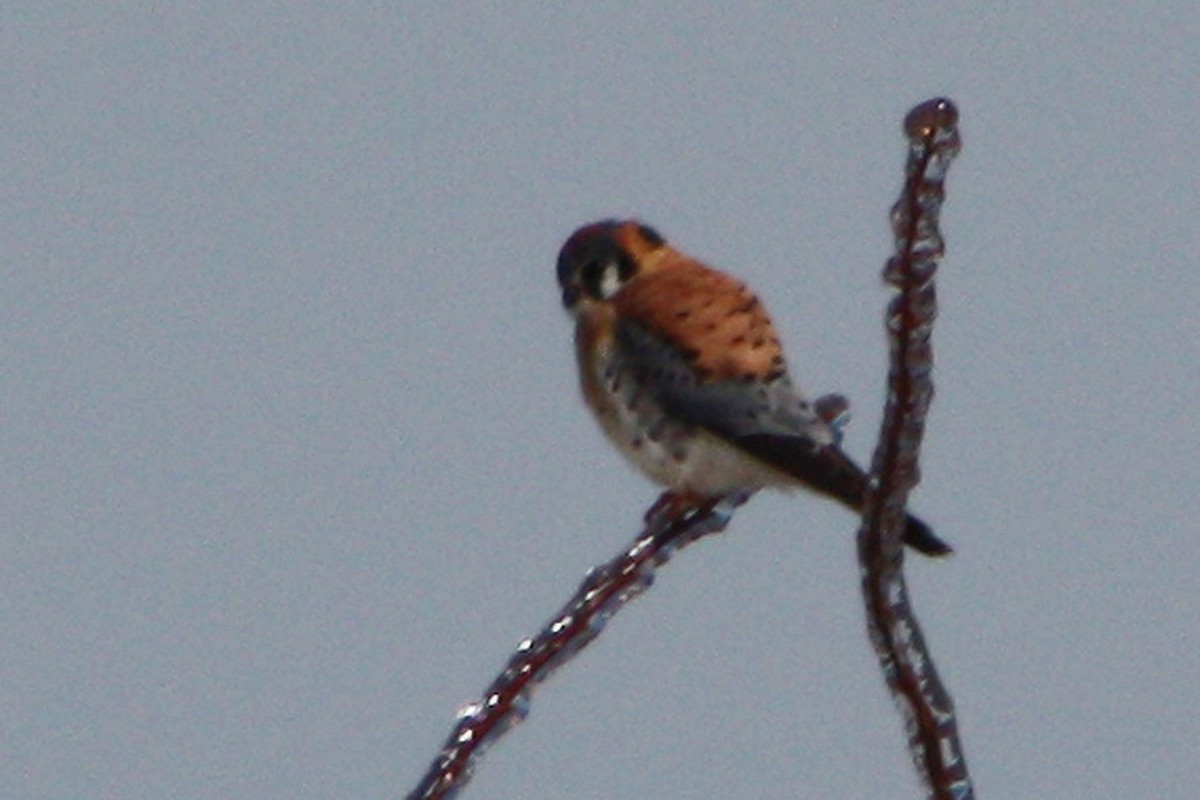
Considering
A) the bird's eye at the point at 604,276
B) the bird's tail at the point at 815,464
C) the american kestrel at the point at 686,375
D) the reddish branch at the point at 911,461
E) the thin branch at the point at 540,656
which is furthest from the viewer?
the bird's eye at the point at 604,276

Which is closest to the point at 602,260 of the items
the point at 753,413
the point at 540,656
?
the point at 753,413

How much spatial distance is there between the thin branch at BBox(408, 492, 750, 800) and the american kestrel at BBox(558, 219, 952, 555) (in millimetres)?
1524

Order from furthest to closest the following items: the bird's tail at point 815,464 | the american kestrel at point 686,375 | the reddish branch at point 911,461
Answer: the american kestrel at point 686,375, the bird's tail at point 815,464, the reddish branch at point 911,461

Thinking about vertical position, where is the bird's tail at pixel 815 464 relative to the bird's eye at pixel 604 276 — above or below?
below

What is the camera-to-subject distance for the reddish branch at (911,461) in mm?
2008

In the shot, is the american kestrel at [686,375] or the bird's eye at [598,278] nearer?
the american kestrel at [686,375]

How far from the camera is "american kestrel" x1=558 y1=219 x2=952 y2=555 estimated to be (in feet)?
15.1

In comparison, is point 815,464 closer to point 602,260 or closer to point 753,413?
point 753,413

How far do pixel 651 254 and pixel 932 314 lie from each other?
3333mm

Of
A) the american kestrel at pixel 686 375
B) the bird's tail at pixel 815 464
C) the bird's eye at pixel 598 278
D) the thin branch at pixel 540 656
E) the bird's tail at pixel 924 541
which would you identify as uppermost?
the bird's eye at pixel 598 278

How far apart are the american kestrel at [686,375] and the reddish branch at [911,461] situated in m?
2.17

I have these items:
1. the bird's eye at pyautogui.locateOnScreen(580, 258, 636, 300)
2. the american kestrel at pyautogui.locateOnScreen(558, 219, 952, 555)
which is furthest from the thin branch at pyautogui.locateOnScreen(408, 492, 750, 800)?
the bird's eye at pyautogui.locateOnScreen(580, 258, 636, 300)

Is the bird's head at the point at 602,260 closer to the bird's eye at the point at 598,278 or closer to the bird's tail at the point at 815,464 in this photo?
the bird's eye at the point at 598,278

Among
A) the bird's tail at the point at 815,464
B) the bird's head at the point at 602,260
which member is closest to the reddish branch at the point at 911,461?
the bird's tail at the point at 815,464
